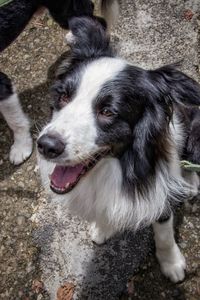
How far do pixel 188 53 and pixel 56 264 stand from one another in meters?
1.94

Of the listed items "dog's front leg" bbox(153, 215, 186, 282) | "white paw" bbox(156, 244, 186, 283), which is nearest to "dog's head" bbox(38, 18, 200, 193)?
"dog's front leg" bbox(153, 215, 186, 282)

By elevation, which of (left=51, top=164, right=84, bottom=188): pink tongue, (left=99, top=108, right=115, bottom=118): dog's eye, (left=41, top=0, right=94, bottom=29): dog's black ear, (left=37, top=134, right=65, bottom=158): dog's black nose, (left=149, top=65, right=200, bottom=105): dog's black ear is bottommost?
(left=51, top=164, right=84, bottom=188): pink tongue

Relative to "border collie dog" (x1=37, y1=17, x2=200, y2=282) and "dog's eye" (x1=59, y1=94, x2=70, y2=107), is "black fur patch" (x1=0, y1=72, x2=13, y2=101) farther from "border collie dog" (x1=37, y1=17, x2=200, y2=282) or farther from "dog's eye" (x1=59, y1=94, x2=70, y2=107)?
"dog's eye" (x1=59, y1=94, x2=70, y2=107)

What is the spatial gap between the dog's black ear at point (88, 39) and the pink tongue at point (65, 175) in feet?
1.76

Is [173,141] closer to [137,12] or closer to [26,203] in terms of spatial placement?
[26,203]

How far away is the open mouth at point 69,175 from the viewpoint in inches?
83.6

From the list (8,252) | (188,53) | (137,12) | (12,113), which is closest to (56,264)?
(8,252)

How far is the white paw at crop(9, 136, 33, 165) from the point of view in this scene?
11.8 ft

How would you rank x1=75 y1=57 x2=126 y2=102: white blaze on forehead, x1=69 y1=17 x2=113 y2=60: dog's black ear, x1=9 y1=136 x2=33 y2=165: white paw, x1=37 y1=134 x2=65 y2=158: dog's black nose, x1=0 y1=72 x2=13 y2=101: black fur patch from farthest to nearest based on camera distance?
1. x1=9 y1=136 x2=33 y2=165: white paw
2. x1=0 y1=72 x2=13 y2=101: black fur patch
3. x1=69 y1=17 x2=113 y2=60: dog's black ear
4. x1=75 y1=57 x2=126 y2=102: white blaze on forehead
5. x1=37 y1=134 x2=65 y2=158: dog's black nose

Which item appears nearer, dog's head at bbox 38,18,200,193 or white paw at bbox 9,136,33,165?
dog's head at bbox 38,18,200,193

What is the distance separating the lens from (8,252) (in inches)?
128

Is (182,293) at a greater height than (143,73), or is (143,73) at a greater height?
(143,73)

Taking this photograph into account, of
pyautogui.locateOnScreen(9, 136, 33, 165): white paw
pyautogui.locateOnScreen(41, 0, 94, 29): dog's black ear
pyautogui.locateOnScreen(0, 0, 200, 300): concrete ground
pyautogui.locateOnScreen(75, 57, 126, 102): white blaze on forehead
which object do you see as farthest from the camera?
pyautogui.locateOnScreen(9, 136, 33, 165): white paw

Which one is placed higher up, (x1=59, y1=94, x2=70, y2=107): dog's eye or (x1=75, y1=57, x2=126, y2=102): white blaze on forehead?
(x1=75, y1=57, x2=126, y2=102): white blaze on forehead
